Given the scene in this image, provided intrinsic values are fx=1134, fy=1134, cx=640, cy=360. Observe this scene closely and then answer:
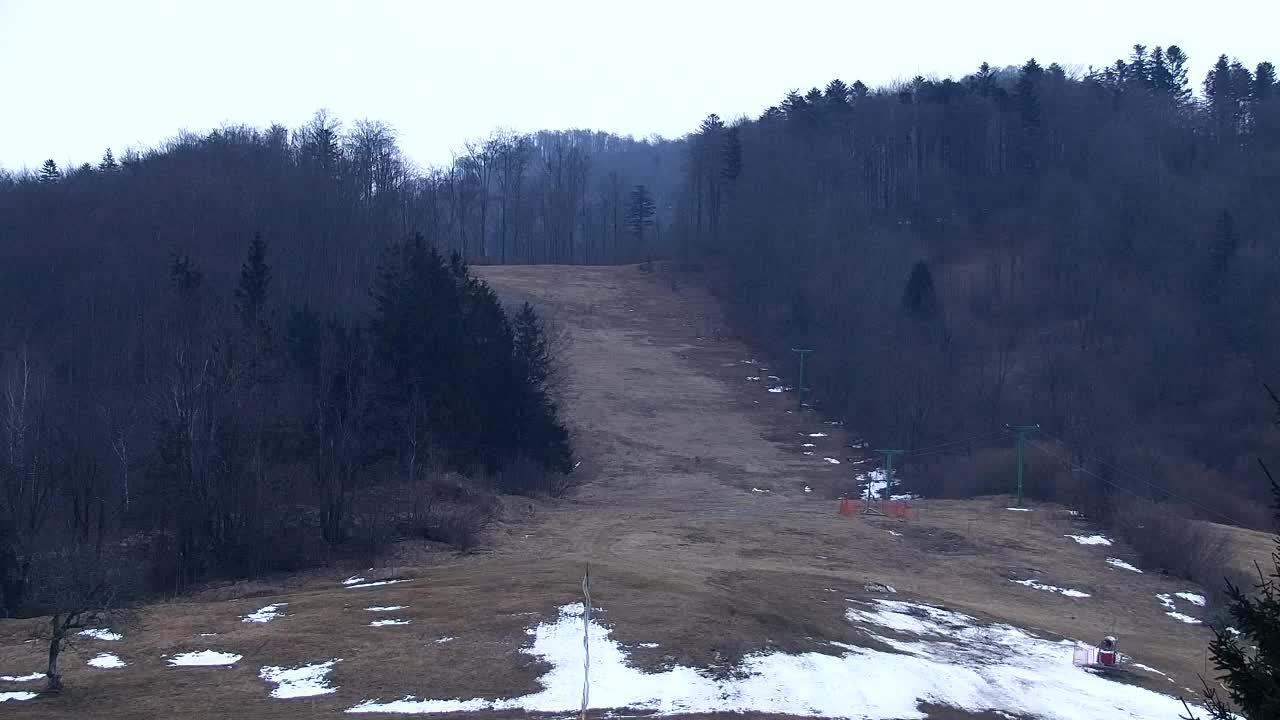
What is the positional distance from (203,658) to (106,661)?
4.75ft

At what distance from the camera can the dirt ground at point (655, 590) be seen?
17000 mm

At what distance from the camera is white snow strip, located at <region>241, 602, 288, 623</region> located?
20.3m

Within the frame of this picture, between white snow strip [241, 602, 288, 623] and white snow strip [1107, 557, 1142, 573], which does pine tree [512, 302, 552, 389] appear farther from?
white snow strip [241, 602, 288, 623]

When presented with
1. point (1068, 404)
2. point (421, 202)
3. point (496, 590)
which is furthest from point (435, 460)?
point (421, 202)

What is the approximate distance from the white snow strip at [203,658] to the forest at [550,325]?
1765 mm

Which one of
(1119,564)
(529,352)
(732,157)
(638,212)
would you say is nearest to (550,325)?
(732,157)

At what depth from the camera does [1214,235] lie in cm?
7688

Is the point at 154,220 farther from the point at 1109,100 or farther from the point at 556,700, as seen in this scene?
the point at 1109,100

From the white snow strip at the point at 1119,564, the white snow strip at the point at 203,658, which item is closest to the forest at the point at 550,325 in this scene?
the white snow strip at the point at 203,658

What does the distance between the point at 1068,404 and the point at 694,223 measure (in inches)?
1886

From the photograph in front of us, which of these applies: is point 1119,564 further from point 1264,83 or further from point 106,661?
point 1264,83

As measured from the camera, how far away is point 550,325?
7462 cm

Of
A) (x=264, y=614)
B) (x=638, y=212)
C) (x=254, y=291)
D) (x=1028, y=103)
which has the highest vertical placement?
(x=1028, y=103)

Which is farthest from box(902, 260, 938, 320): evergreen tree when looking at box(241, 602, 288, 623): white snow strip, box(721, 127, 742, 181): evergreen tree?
box(241, 602, 288, 623): white snow strip
